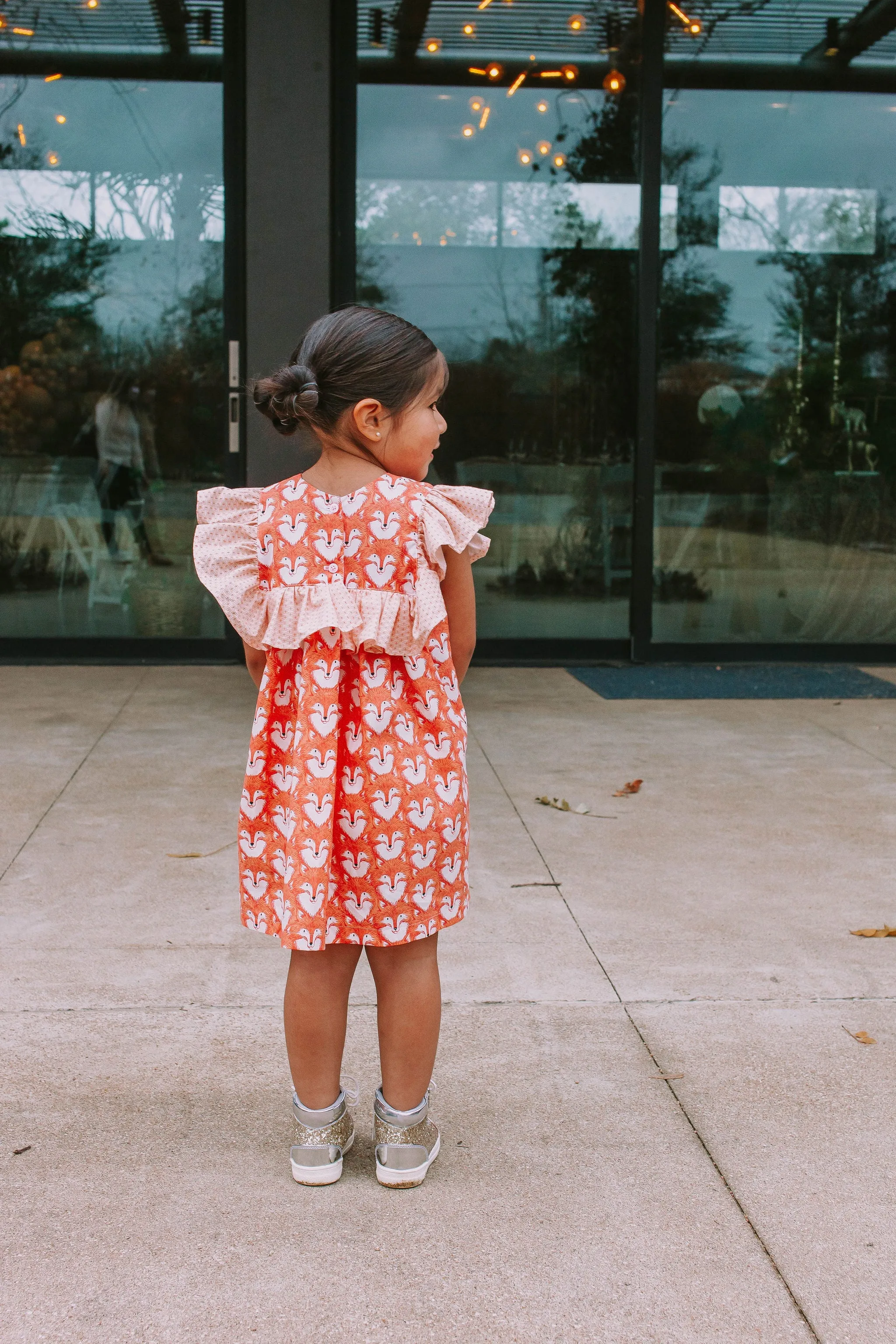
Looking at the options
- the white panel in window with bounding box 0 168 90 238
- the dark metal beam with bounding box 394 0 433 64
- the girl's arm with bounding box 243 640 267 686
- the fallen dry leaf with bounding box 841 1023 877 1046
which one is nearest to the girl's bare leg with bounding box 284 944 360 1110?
the girl's arm with bounding box 243 640 267 686

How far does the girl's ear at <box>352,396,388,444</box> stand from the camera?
230 centimetres

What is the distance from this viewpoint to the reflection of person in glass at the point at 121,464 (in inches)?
303

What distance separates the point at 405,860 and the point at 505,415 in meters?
5.81

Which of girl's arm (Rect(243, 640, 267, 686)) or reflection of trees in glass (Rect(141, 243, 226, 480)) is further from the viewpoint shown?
reflection of trees in glass (Rect(141, 243, 226, 480))

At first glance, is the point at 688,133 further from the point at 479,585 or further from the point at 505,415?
the point at 479,585

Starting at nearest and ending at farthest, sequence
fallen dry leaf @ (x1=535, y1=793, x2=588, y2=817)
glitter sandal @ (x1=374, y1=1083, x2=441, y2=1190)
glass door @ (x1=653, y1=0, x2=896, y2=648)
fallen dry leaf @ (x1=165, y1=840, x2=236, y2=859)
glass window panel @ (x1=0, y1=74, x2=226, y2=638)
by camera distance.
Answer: glitter sandal @ (x1=374, y1=1083, x2=441, y2=1190) < fallen dry leaf @ (x1=165, y1=840, x2=236, y2=859) < fallen dry leaf @ (x1=535, y1=793, x2=588, y2=817) < glass window panel @ (x1=0, y1=74, x2=226, y2=638) < glass door @ (x1=653, y1=0, x2=896, y2=648)

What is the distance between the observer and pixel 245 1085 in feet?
8.85

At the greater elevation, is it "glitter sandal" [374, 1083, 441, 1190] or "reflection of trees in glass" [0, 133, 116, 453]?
"reflection of trees in glass" [0, 133, 116, 453]

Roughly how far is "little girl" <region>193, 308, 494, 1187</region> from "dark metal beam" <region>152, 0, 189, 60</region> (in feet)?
19.4

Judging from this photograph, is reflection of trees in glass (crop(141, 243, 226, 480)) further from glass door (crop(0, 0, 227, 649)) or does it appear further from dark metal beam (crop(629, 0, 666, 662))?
dark metal beam (crop(629, 0, 666, 662))

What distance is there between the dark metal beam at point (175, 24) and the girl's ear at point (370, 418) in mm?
6067

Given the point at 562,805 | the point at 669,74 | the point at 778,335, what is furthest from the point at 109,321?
the point at 562,805

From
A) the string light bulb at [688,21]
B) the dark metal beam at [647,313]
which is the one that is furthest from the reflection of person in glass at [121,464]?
the string light bulb at [688,21]

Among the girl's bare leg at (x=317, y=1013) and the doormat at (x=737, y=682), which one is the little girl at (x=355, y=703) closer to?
the girl's bare leg at (x=317, y=1013)
